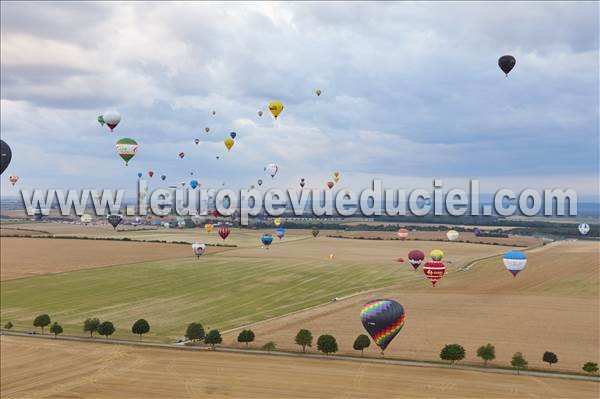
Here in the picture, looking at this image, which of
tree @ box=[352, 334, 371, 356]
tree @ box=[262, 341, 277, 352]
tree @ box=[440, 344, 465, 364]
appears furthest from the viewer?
tree @ box=[262, 341, 277, 352]

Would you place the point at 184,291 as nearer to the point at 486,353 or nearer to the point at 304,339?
the point at 304,339

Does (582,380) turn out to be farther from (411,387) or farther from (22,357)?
(22,357)

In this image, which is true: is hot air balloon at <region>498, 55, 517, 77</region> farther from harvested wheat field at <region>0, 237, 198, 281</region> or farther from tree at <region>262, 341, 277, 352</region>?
harvested wheat field at <region>0, 237, 198, 281</region>

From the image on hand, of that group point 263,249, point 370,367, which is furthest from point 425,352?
point 263,249

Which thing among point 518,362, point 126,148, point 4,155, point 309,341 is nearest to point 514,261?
point 518,362

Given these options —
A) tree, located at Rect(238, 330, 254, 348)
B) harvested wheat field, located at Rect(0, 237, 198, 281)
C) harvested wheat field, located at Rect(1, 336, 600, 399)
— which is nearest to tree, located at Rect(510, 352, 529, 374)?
harvested wheat field, located at Rect(1, 336, 600, 399)

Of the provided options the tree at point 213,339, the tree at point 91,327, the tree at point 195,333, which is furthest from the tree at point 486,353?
the tree at point 91,327
